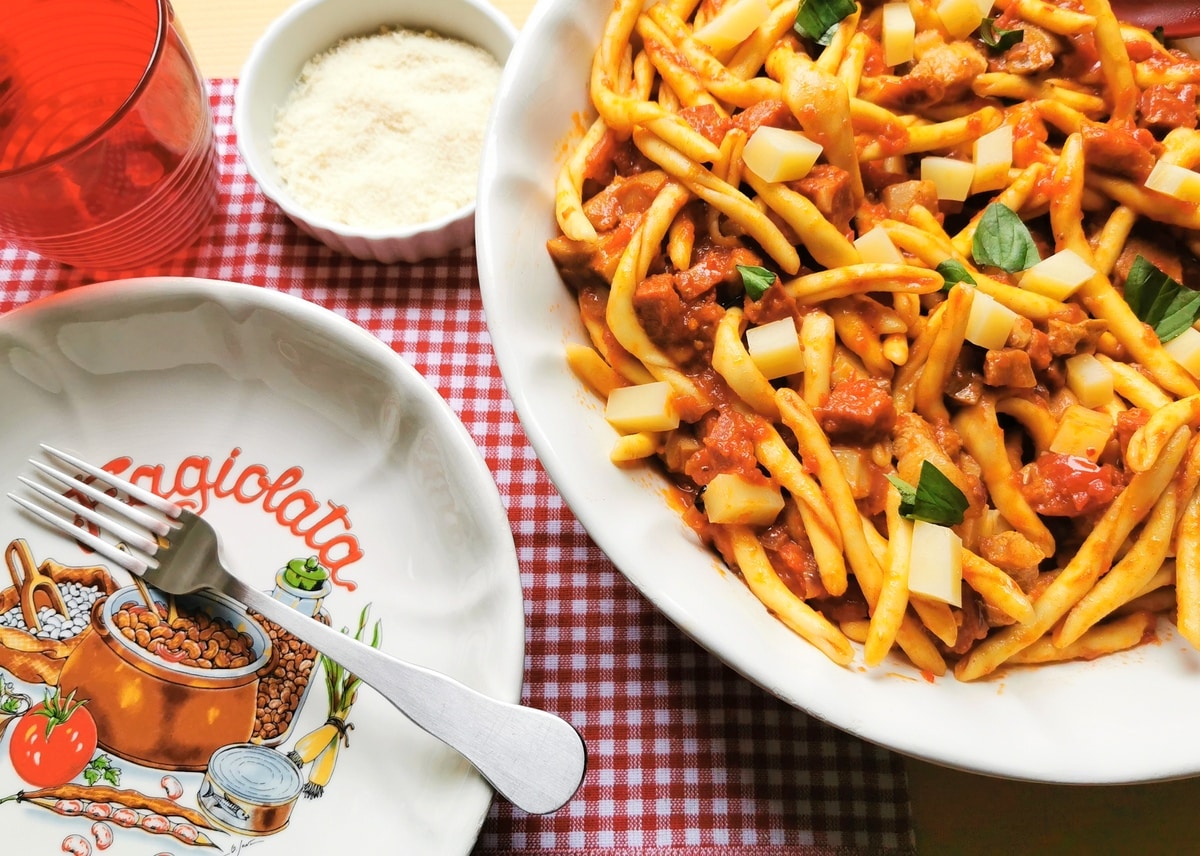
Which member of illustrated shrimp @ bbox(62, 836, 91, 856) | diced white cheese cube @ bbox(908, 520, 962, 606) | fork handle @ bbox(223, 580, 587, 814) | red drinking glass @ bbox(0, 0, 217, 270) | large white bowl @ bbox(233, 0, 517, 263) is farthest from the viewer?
large white bowl @ bbox(233, 0, 517, 263)

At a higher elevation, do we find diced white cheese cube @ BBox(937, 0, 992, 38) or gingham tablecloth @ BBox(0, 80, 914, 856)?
diced white cheese cube @ BBox(937, 0, 992, 38)

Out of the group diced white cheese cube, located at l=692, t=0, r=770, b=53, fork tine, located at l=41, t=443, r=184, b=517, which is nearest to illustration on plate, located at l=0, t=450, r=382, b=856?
fork tine, located at l=41, t=443, r=184, b=517

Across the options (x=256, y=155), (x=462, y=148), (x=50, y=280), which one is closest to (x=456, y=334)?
(x=462, y=148)

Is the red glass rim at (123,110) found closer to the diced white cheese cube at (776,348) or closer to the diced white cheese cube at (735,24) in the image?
the diced white cheese cube at (735,24)

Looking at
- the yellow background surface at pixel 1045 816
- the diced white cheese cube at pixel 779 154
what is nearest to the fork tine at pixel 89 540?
the diced white cheese cube at pixel 779 154

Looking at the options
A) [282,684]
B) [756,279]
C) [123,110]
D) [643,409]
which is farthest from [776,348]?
[123,110]

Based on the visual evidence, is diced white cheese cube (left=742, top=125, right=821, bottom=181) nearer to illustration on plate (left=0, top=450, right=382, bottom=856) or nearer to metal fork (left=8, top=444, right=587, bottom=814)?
metal fork (left=8, top=444, right=587, bottom=814)
